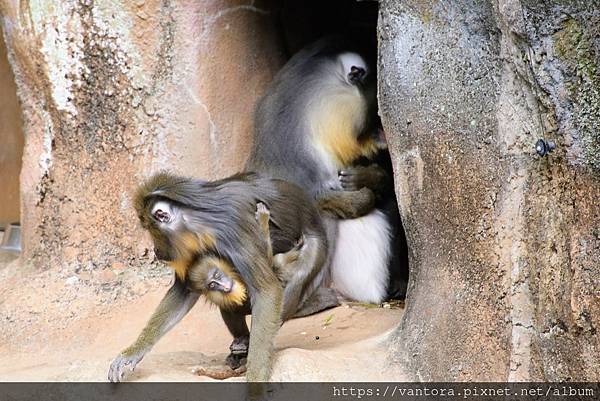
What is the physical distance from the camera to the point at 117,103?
5125 millimetres

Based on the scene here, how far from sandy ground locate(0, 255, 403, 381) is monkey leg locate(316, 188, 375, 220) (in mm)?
505

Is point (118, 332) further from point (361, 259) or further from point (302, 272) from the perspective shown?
point (361, 259)

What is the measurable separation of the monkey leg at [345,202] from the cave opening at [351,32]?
0.18 m

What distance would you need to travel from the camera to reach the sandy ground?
3.95m

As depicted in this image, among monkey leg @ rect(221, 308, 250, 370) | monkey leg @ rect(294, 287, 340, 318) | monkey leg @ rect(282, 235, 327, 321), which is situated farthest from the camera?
monkey leg @ rect(294, 287, 340, 318)

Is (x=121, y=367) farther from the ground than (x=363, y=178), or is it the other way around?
(x=363, y=178)

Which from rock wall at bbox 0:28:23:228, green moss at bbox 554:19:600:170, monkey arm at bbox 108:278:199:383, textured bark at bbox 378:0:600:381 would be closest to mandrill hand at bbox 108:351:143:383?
monkey arm at bbox 108:278:199:383

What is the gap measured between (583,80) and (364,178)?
79.5 inches

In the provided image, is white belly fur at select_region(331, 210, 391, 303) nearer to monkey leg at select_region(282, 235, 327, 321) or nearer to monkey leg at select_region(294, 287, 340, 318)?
monkey leg at select_region(294, 287, 340, 318)

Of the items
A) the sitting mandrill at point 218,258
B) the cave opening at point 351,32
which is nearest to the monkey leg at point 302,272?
the sitting mandrill at point 218,258

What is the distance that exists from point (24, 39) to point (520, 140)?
3.03 metres

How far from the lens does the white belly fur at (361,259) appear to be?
5027 millimetres

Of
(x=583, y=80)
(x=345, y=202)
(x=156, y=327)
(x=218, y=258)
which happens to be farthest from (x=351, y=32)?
(x=583, y=80)

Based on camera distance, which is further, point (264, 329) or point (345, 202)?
point (345, 202)
